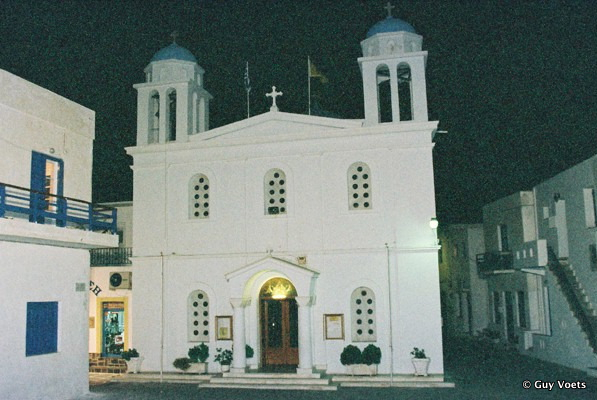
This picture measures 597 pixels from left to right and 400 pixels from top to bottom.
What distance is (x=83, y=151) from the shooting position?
18.3 metres

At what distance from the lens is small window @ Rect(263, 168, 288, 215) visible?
21250 mm

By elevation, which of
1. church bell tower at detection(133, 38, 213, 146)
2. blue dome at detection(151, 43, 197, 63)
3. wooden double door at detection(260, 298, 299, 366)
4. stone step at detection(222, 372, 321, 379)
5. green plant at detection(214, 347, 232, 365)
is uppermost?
blue dome at detection(151, 43, 197, 63)

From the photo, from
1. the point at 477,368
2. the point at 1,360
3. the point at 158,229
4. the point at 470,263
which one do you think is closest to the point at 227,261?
the point at 158,229

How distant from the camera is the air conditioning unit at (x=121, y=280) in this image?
24.5 meters

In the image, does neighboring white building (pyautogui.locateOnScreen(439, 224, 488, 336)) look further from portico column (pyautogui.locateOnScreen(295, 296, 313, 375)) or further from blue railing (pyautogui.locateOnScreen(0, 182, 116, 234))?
blue railing (pyautogui.locateOnScreen(0, 182, 116, 234))

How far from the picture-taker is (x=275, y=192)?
→ 21328 millimetres

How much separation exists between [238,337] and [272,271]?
95.9 inches

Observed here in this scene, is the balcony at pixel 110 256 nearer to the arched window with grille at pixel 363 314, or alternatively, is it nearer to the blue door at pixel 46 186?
the blue door at pixel 46 186

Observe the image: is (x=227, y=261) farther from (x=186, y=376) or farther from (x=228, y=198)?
(x=186, y=376)

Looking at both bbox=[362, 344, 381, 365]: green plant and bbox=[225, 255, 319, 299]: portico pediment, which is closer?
bbox=[362, 344, 381, 365]: green plant

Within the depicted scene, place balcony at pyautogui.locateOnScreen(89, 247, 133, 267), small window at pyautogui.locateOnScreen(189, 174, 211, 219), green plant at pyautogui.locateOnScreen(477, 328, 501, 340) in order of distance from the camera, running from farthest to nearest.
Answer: green plant at pyautogui.locateOnScreen(477, 328, 501, 340), balcony at pyautogui.locateOnScreen(89, 247, 133, 267), small window at pyautogui.locateOnScreen(189, 174, 211, 219)

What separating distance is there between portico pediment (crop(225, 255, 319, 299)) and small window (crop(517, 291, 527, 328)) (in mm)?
11983

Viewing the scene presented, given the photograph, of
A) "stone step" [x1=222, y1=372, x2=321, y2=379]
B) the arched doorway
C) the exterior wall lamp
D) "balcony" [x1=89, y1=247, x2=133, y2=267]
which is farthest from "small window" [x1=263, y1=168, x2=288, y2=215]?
"balcony" [x1=89, y1=247, x2=133, y2=267]

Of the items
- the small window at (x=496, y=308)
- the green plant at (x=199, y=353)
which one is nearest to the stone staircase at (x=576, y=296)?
the small window at (x=496, y=308)
